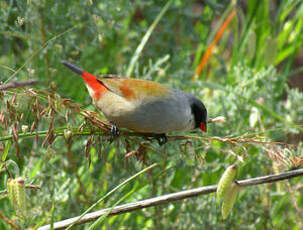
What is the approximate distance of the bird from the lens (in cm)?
188

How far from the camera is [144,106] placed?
6.36 ft

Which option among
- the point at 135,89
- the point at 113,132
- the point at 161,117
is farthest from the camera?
the point at 135,89

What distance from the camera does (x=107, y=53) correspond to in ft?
10.7

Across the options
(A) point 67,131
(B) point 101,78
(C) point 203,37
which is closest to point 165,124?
(B) point 101,78

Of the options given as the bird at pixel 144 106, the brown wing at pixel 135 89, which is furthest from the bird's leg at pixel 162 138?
the brown wing at pixel 135 89

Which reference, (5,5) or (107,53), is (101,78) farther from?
(107,53)

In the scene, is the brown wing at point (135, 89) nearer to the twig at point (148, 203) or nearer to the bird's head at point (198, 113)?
the bird's head at point (198, 113)

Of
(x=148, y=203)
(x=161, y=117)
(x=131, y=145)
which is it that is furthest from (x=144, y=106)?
(x=148, y=203)

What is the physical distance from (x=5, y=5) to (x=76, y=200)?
3.68ft

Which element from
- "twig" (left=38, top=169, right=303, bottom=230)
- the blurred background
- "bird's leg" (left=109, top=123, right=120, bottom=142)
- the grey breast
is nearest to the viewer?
"twig" (left=38, top=169, right=303, bottom=230)

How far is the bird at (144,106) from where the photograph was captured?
188 centimetres

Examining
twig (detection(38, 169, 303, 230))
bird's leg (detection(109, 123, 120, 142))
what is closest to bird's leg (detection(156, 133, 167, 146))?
bird's leg (detection(109, 123, 120, 142))

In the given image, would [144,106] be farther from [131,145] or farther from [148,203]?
[148,203]

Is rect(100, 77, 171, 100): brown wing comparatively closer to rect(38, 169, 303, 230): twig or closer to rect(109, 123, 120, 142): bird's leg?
rect(109, 123, 120, 142): bird's leg
